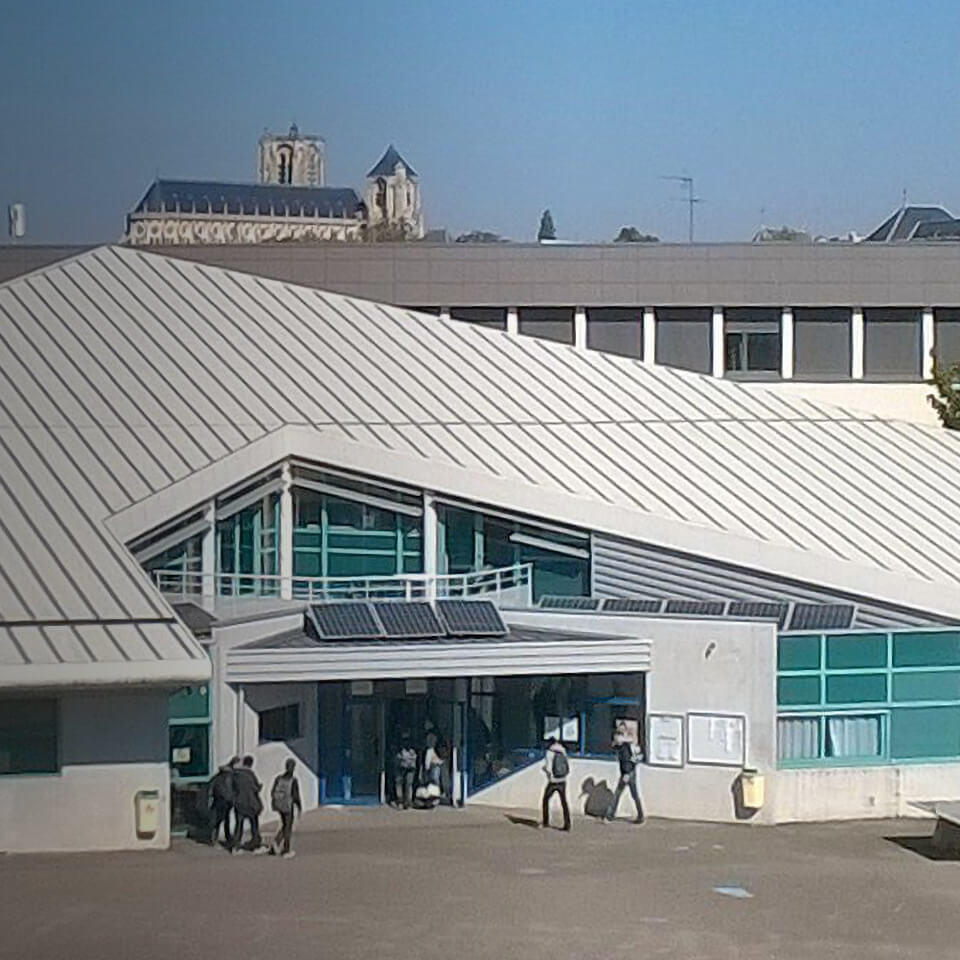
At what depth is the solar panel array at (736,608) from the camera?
21500mm

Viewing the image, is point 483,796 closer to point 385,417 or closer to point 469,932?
point 385,417

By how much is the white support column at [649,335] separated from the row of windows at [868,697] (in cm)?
1614

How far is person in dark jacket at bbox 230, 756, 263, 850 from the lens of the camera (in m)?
17.8

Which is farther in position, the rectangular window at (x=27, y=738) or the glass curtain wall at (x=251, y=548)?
the glass curtain wall at (x=251, y=548)

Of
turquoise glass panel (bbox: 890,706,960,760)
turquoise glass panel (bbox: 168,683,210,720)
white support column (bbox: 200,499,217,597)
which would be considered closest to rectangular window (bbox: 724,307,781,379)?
turquoise glass panel (bbox: 890,706,960,760)

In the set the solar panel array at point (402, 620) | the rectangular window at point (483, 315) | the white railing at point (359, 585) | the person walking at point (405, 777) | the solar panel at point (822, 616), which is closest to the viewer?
the solar panel array at point (402, 620)

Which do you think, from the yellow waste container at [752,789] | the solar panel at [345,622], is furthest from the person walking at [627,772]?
the solar panel at [345,622]

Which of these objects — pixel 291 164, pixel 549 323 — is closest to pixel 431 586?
pixel 549 323

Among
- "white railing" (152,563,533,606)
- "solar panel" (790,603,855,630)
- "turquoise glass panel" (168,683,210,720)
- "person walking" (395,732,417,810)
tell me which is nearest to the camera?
"turquoise glass panel" (168,683,210,720)

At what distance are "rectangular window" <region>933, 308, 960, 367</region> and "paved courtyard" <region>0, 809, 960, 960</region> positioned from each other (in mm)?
18482

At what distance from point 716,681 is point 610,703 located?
1.27 m

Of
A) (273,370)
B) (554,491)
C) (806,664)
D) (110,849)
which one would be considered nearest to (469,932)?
(110,849)

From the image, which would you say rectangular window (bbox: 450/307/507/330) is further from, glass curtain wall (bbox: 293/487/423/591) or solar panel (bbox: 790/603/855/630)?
solar panel (bbox: 790/603/855/630)

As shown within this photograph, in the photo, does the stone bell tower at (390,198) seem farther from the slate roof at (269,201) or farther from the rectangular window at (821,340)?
the rectangular window at (821,340)
